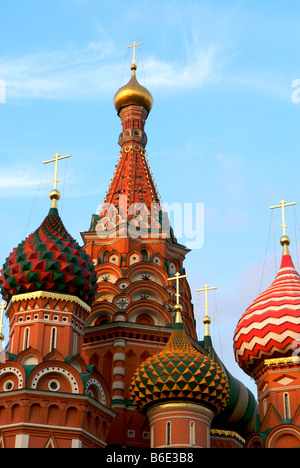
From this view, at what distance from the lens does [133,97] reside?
3173 centimetres

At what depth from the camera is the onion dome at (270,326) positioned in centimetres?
2381

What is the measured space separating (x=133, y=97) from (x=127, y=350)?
9520mm

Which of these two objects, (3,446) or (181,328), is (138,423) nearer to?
(181,328)

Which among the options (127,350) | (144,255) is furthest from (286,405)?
(144,255)

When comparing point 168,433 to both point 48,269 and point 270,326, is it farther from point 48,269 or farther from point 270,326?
point 48,269

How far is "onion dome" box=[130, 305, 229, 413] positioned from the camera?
22.2m

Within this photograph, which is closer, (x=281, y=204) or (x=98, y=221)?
(x=281, y=204)

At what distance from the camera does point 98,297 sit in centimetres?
2739

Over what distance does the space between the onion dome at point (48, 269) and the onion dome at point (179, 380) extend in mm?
2683

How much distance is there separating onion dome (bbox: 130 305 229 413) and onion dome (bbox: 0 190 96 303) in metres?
2.68

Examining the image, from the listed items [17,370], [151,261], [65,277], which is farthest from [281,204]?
[17,370]

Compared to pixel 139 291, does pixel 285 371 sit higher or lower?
lower

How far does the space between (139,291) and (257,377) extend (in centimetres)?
454
